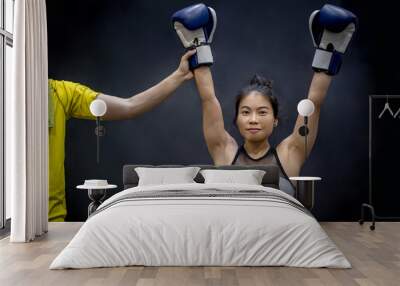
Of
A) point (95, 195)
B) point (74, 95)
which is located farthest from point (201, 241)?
point (74, 95)

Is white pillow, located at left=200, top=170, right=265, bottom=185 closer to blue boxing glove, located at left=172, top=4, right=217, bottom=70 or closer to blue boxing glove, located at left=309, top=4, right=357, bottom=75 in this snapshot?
blue boxing glove, located at left=172, top=4, right=217, bottom=70

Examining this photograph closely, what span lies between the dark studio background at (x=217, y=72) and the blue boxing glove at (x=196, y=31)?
0.30ft

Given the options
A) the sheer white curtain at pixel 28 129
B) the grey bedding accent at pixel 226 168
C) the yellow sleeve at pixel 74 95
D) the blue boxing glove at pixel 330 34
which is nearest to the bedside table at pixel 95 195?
the grey bedding accent at pixel 226 168

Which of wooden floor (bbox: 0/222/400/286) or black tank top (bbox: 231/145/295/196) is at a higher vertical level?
black tank top (bbox: 231/145/295/196)

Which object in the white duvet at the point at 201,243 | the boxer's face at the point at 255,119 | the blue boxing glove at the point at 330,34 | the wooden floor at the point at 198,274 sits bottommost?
the wooden floor at the point at 198,274

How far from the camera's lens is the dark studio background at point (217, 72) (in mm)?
7047

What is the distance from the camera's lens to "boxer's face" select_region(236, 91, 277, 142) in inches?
276

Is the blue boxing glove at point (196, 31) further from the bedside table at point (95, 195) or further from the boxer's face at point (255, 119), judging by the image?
the bedside table at point (95, 195)

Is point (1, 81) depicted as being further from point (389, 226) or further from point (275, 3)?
point (389, 226)

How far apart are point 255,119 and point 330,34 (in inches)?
53.5

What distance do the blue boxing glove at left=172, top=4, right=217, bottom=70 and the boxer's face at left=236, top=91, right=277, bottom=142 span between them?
681 millimetres

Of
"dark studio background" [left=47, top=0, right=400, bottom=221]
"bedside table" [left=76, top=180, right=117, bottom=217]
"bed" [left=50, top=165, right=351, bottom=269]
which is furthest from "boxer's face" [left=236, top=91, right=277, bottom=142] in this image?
"bed" [left=50, top=165, right=351, bottom=269]

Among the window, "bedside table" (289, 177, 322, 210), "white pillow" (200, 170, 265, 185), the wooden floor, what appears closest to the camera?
the wooden floor

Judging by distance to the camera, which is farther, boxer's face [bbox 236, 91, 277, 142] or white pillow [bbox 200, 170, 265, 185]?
boxer's face [bbox 236, 91, 277, 142]
